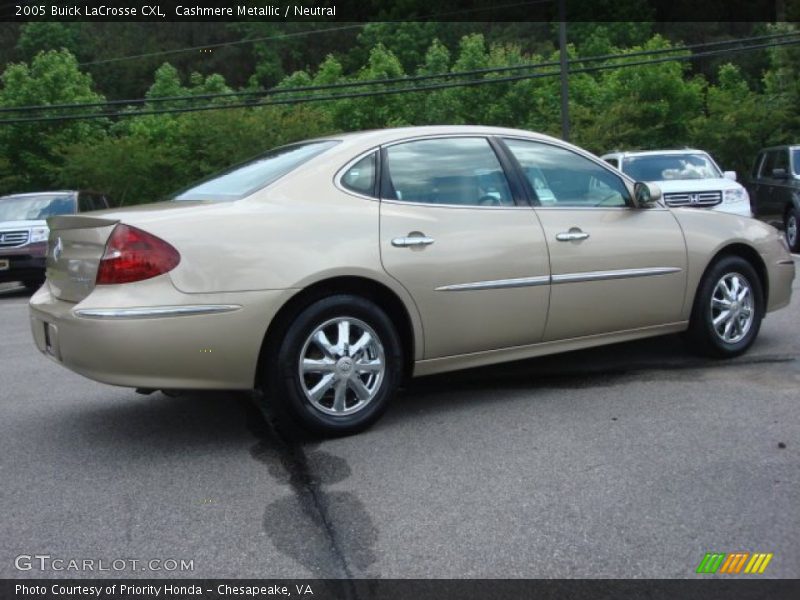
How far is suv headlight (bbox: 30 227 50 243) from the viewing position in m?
12.8

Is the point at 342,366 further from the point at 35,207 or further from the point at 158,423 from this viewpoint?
the point at 35,207

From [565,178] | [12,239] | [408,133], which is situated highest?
[408,133]

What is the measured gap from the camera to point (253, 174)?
15.5 feet

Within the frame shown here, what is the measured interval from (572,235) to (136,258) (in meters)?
2.47

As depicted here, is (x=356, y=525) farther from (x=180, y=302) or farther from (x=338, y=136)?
(x=338, y=136)

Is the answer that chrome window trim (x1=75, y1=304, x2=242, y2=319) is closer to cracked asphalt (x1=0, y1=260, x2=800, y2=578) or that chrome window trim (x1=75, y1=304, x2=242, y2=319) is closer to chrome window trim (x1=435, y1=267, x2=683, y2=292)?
cracked asphalt (x1=0, y1=260, x2=800, y2=578)

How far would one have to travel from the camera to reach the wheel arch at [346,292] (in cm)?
419

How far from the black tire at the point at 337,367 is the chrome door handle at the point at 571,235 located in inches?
47.7

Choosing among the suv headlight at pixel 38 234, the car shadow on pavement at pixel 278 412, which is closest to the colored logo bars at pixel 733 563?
the car shadow on pavement at pixel 278 412

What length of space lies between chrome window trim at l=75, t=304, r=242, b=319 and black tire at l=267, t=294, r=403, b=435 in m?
0.42

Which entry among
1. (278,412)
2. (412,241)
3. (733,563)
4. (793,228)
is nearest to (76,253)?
(278,412)

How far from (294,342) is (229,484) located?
0.76m

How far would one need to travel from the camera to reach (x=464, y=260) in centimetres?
462

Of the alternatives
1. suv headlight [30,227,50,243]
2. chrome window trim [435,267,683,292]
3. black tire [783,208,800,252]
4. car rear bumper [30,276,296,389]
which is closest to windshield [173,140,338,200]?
car rear bumper [30,276,296,389]
